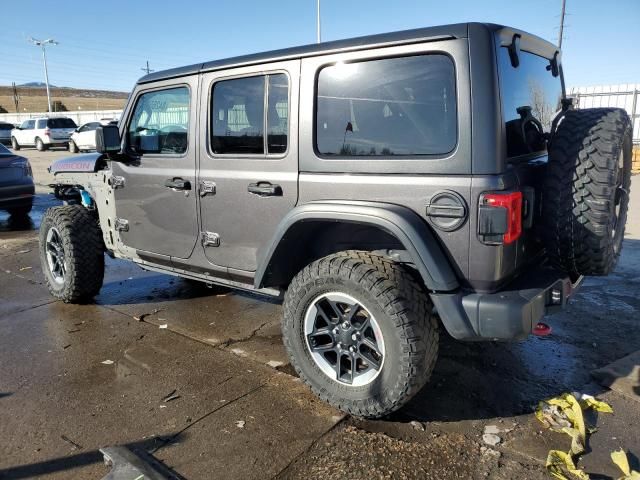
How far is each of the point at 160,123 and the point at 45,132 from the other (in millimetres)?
24832

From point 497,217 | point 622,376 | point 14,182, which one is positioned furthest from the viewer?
point 14,182

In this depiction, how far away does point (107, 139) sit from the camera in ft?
13.1

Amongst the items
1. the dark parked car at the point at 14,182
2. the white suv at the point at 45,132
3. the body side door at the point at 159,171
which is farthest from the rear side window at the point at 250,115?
the white suv at the point at 45,132

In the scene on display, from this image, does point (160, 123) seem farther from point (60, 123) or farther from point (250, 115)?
point (60, 123)

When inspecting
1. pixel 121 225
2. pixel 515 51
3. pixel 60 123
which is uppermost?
pixel 60 123

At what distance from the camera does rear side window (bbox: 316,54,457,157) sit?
254 centimetres

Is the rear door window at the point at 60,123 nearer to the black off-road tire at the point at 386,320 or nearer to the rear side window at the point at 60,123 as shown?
the rear side window at the point at 60,123

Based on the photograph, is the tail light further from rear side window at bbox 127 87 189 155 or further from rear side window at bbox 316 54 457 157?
rear side window at bbox 127 87 189 155

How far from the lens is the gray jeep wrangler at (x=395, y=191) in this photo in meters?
2.45

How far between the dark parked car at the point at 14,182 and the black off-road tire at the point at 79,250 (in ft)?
16.3

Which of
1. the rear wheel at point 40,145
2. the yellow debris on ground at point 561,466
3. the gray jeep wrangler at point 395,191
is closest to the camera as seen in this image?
the yellow debris on ground at point 561,466

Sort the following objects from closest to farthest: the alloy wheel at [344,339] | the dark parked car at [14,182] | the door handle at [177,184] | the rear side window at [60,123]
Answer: the alloy wheel at [344,339]
the door handle at [177,184]
the dark parked car at [14,182]
the rear side window at [60,123]

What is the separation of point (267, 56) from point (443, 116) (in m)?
1.24

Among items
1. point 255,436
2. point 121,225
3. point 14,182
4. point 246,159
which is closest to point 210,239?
point 246,159
